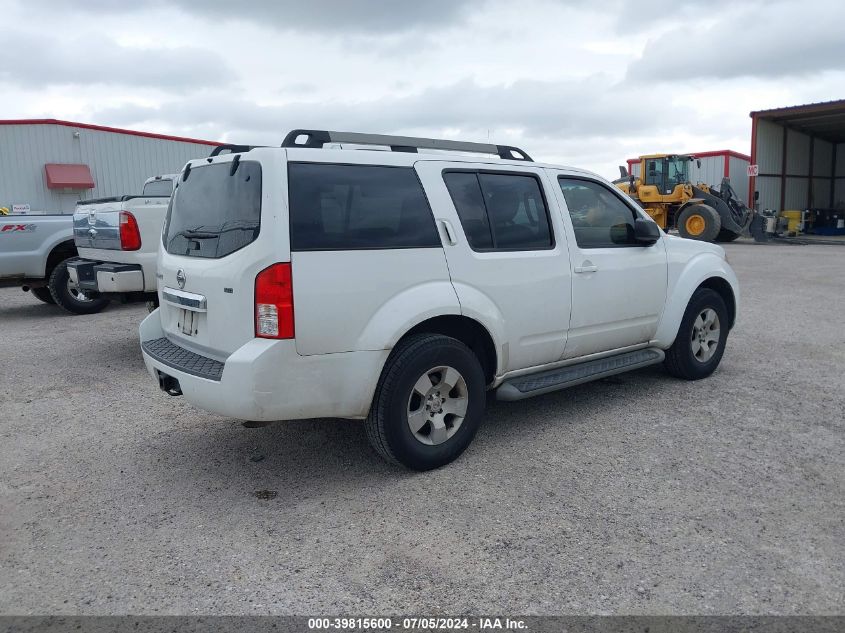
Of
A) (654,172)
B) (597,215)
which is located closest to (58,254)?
(597,215)

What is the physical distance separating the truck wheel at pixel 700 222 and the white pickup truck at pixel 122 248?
58.5 feet

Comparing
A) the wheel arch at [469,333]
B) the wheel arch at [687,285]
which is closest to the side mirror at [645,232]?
the wheel arch at [687,285]

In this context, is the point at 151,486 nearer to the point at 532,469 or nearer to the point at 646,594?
the point at 532,469

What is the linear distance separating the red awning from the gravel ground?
17.2 m

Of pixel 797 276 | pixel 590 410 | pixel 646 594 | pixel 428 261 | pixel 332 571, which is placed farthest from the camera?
pixel 797 276

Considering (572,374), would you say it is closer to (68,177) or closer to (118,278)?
(118,278)

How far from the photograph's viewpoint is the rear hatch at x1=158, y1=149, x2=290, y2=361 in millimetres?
3455

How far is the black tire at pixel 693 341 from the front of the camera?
5586mm

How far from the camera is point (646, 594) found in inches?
108

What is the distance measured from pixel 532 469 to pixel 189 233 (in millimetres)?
2470

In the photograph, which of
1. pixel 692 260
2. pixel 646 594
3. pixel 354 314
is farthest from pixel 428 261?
pixel 692 260

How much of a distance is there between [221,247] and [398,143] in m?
1.36

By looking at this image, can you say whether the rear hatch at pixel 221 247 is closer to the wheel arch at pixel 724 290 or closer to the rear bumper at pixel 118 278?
the rear bumper at pixel 118 278

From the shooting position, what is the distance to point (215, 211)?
12.8 feet
